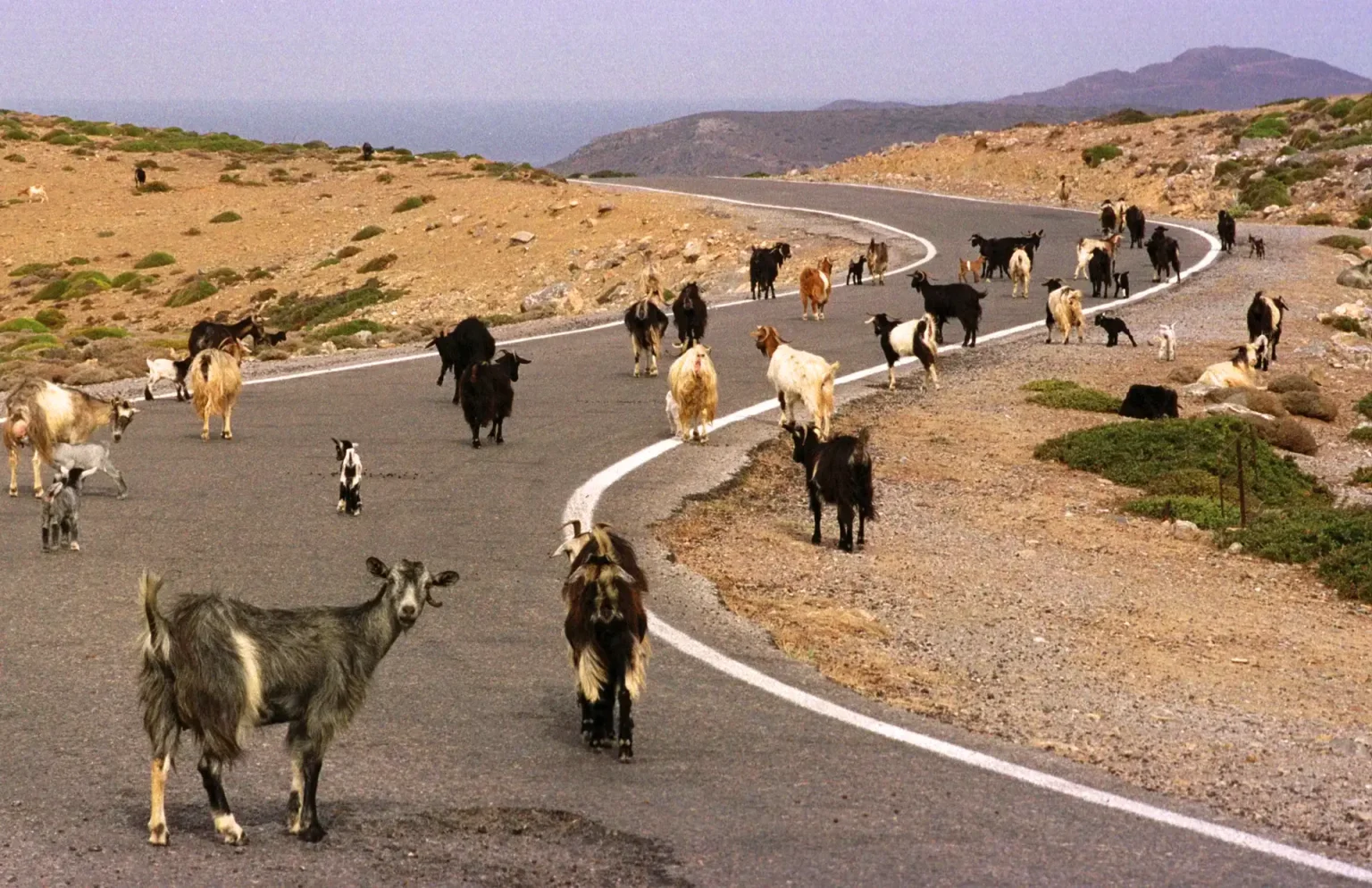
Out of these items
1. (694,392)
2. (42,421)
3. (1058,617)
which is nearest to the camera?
(1058,617)

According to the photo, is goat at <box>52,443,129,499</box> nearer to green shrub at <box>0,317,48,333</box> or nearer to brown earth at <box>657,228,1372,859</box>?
brown earth at <box>657,228,1372,859</box>

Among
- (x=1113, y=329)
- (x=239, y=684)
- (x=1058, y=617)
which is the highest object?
(x=239, y=684)

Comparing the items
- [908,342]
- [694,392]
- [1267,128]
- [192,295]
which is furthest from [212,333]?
[1267,128]

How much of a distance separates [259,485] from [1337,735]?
9.35m

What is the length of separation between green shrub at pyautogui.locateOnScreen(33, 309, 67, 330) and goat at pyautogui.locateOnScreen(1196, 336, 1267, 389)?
31.6 meters

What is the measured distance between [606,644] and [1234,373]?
659 inches

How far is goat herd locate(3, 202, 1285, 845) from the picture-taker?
671 centimetres

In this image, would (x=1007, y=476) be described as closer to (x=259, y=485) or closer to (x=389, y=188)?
(x=259, y=485)

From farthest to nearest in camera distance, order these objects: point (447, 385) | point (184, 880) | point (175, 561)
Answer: point (447, 385)
point (175, 561)
point (184, 880)

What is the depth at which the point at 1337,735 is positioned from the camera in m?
9.14

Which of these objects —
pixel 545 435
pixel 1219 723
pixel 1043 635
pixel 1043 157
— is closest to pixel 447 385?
pixel 545 435

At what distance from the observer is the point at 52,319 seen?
45438 mm

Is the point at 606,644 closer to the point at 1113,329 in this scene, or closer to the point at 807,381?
the point at 807,381

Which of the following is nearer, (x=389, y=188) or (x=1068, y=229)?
(x=1068, y=229)
